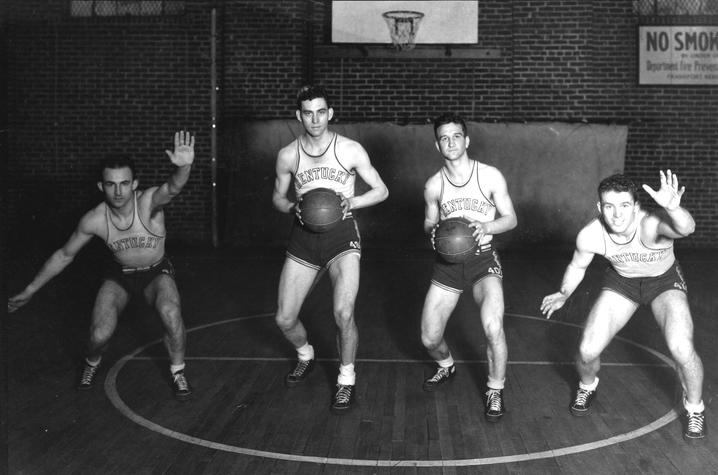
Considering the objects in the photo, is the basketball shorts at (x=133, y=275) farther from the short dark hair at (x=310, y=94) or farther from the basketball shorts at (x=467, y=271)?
the basketball shorts at (x=467, y=271)

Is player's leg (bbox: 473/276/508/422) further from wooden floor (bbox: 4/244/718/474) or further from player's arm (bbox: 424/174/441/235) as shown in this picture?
player's arm (bbox: 424/174/441/235)

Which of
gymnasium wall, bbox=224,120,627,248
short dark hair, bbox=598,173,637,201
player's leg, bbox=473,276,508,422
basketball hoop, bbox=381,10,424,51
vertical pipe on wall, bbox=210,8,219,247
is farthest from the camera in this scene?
vertical pipe on wall, bbox=210,8,219,247

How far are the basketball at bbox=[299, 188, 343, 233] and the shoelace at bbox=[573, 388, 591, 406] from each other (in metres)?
1.94

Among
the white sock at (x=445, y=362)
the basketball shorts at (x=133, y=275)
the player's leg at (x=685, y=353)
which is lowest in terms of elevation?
the white sock at (x=445, y=362)

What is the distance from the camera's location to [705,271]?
10.4 m

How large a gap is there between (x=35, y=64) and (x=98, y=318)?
901 cm

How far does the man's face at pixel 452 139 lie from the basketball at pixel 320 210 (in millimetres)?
798

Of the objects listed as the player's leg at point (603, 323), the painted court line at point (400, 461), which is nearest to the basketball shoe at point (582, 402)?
the player's leg at point (603, 323)

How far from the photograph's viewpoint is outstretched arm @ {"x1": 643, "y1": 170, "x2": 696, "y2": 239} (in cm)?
413

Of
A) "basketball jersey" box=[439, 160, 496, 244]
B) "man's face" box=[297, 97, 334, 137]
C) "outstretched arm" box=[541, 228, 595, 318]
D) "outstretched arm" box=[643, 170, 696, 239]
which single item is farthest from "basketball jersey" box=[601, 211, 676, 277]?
"man's face" box=[297, 97, 334, 137]

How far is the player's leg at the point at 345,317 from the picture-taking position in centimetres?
512

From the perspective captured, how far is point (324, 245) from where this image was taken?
5328mm

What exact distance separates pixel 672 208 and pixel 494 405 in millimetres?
1673

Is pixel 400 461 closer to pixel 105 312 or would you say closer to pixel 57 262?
pixel 105 312
